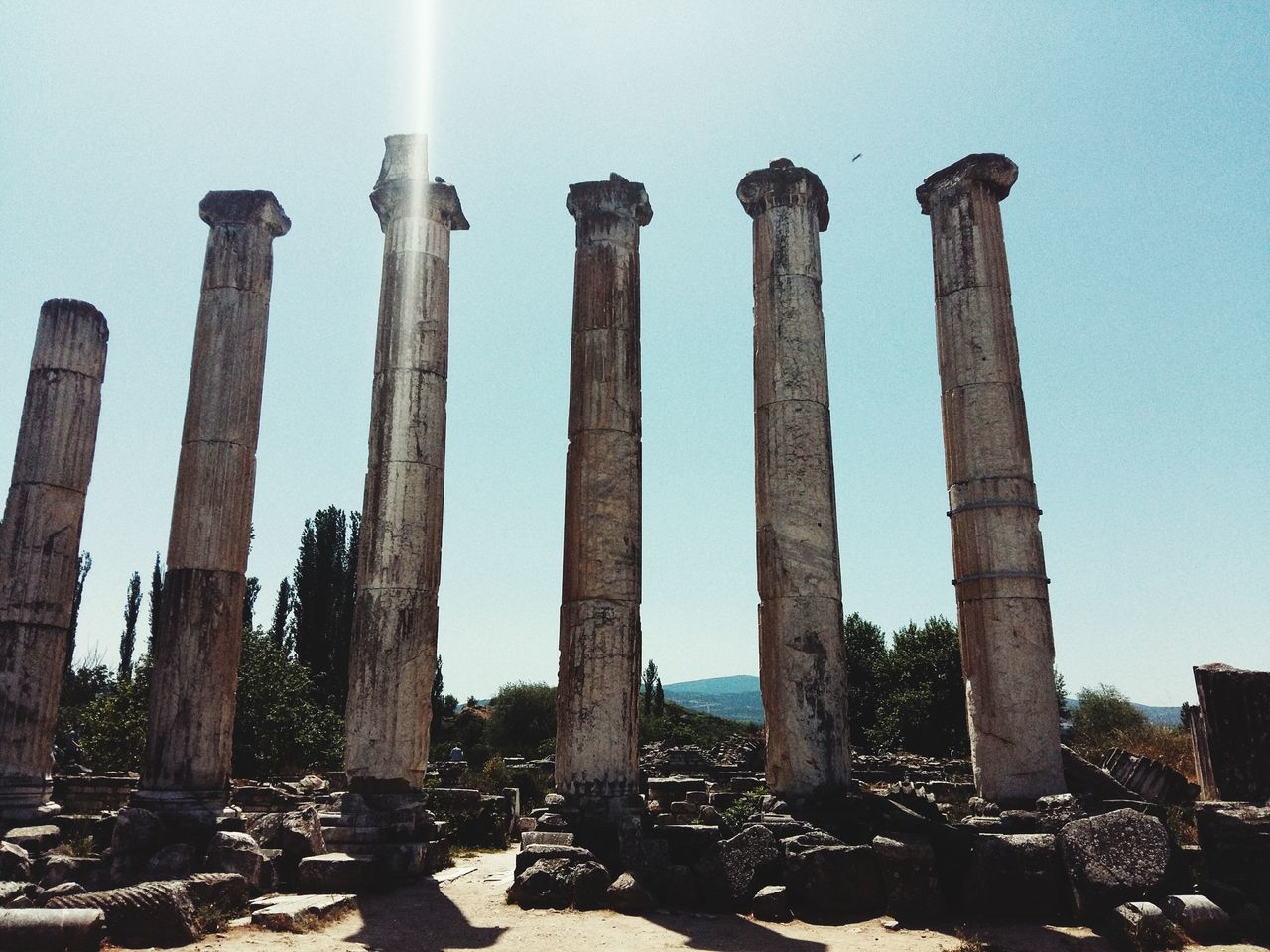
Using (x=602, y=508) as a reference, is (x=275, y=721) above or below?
below

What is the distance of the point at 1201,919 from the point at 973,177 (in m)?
9.71

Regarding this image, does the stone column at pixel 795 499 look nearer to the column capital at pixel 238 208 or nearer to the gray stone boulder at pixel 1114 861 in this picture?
the gray stone boulder at pixel 1114 861

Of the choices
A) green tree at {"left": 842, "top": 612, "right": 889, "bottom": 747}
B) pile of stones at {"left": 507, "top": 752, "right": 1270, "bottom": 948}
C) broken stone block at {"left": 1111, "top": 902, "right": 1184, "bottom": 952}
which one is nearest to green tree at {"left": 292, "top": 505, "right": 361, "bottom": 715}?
green tree at {"left": 842, "top": 612, "right": 889, "bottom": 747}

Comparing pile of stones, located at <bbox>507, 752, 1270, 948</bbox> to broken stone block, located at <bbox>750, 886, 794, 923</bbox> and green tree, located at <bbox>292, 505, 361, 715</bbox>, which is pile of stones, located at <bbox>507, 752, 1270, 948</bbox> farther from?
green tree, located at <bbox>292, 505, 361, 715</bbox>

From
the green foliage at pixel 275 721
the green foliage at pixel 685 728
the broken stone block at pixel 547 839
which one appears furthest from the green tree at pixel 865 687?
the broken stone block at pixel 547 839

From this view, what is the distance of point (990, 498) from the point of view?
40.2 ft

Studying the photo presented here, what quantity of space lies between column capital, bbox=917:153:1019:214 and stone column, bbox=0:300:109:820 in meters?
13.5

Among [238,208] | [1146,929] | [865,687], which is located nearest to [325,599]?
[865,687]

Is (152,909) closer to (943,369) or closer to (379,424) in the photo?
(379,424)

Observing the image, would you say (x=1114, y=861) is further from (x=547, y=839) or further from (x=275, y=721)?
(x=275, y=721)

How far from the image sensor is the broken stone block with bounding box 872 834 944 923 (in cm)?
945

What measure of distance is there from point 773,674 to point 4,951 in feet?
27.5

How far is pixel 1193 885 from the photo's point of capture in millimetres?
8953

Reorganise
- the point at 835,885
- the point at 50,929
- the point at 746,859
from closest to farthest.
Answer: the point at 50,929, the point at 835,885, the point at 746,859
